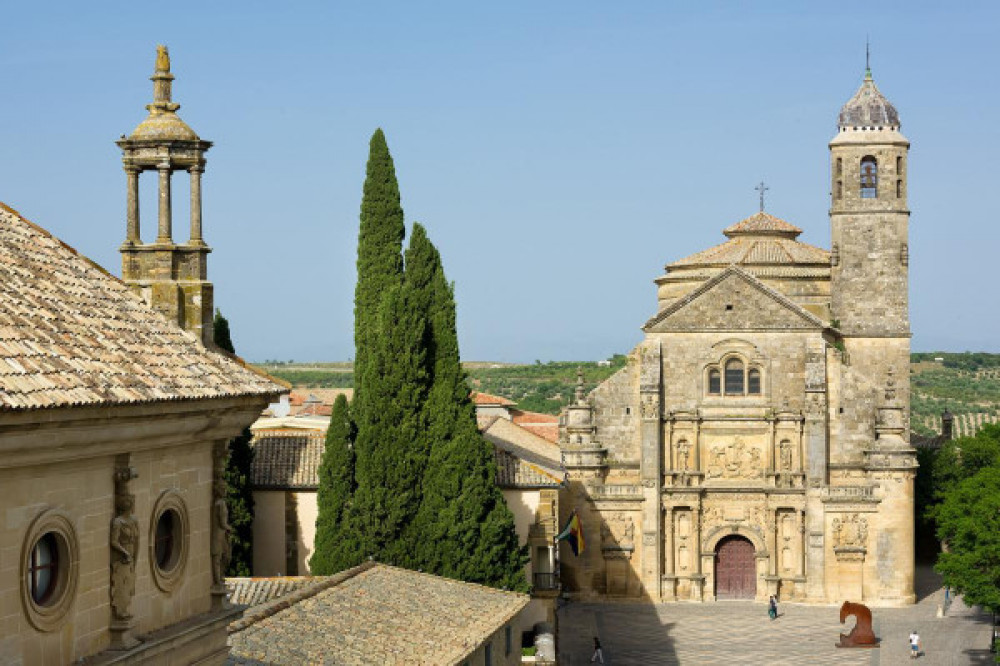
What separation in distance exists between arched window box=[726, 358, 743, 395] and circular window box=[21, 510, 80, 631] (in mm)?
45172

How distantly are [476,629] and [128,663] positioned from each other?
50.7 ft

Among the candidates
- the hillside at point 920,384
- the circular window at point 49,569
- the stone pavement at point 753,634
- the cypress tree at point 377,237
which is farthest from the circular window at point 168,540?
the hillside at point 920,384

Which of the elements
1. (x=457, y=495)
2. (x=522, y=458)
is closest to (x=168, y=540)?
(x=457, y=495)

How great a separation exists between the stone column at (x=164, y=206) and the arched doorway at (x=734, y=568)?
135 ft

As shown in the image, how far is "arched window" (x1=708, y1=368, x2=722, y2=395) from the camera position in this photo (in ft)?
187

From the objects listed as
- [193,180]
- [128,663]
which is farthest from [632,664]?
[128,663]

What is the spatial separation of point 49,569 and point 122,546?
894 millimetres

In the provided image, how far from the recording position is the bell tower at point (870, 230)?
60750 mm

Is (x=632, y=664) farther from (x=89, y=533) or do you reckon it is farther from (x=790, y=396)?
(x=89, y=533)

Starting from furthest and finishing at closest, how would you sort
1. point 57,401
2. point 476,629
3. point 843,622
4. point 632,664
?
1. point 843,622
2. point 632,664
3. point 476,629
4. point 57,401

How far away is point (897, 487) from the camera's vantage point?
2162 inches

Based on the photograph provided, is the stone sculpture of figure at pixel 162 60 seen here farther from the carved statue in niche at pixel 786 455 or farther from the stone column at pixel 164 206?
the carved statue in niche at pixel 786 455

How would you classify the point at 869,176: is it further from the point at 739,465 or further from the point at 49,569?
the point at 49,569

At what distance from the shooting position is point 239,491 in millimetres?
45781
